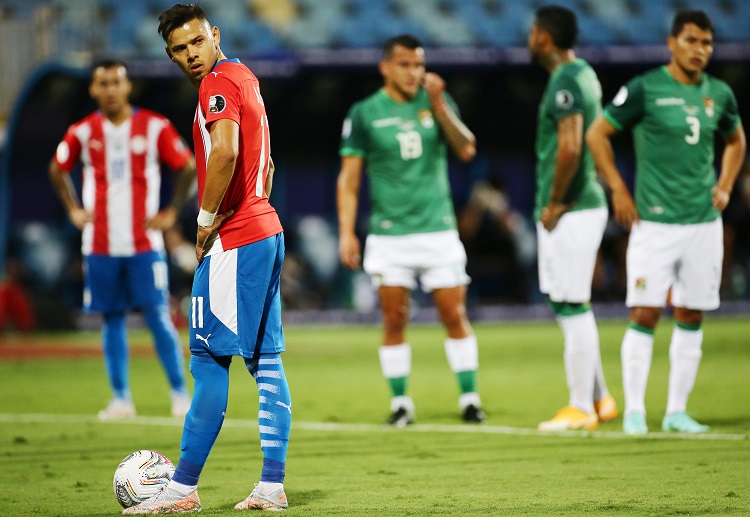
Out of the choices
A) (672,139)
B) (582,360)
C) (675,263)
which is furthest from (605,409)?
(672,139)

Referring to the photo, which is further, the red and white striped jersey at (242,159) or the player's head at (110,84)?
the player's head at (110,84)

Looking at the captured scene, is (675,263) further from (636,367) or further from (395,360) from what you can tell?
(395,360)

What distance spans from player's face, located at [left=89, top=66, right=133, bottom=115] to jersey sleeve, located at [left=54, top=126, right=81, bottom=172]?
1.13 feet

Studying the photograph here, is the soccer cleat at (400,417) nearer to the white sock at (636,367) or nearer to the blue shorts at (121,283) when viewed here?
the white sock at (636,367)

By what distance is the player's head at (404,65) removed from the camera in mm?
7621

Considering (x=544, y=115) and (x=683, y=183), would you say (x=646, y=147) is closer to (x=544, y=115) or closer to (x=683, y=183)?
(x=683, y=183)

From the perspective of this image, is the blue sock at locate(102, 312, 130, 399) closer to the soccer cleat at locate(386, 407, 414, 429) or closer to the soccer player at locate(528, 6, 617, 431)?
the soccer cleat at locate(386, 407, 414, 429)

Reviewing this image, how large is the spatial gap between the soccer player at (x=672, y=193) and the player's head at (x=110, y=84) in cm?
332

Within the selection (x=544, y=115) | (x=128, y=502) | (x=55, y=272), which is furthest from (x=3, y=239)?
(x=128, y=502)

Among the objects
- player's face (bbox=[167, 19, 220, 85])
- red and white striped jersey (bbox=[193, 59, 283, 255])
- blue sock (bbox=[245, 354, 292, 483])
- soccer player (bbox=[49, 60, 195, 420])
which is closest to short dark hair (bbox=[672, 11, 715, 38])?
red and white striped jersey (bbox=[193, 59, 283, 255])

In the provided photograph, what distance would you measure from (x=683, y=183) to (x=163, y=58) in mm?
12343

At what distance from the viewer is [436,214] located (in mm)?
7816

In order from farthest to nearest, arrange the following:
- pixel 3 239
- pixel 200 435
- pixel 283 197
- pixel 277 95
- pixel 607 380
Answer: pixel 283 197
pixel 277 95
pixel 3 239
pixel 607 380
pixel 200 435

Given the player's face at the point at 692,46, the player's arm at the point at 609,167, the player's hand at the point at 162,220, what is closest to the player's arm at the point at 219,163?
the player's arm at the point at 609,167
